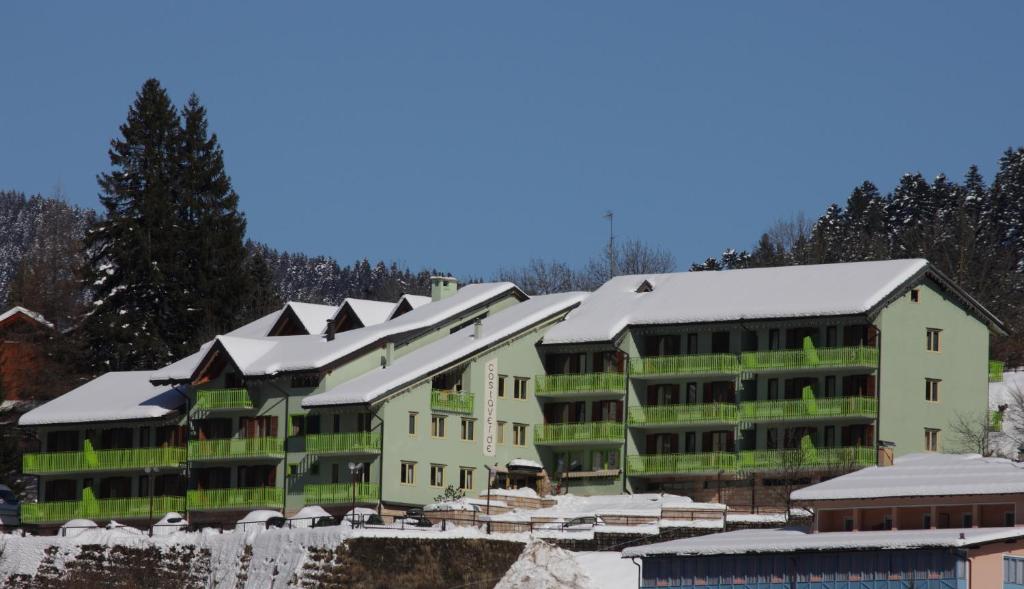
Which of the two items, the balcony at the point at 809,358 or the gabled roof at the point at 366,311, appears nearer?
the balcony at the point at 809,358

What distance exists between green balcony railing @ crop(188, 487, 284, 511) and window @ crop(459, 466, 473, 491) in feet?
23.9

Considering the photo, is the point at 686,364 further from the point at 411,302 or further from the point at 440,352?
the point at 411,302

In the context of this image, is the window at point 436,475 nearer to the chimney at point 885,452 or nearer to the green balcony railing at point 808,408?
the green balcony railing at point 808,408

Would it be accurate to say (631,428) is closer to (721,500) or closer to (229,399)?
(721,500)

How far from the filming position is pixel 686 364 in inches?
3937

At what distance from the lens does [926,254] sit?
146375 millimetres

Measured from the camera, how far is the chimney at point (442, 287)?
110375 millimetres

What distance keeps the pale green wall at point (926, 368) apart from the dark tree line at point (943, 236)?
2798 centimetres

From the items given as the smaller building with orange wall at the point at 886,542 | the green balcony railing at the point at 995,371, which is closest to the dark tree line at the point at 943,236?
the green balcony railing at the point at 995,371

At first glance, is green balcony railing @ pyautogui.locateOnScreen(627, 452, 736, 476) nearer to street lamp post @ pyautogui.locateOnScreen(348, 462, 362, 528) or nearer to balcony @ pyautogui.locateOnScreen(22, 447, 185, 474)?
street lamp post @ pyautogui.locateOnScreen(348, 462, 362, 528)

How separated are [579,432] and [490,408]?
13.0 feet

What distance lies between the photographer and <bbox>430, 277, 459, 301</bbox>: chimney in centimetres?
11038

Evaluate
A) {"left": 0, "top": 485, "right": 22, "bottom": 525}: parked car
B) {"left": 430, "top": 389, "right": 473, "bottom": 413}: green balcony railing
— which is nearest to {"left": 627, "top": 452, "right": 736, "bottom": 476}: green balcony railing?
{"left": 430, "top": 389, "right": 473, "bottom": 413}: green balcony railing

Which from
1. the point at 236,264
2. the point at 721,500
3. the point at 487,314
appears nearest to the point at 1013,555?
the point at 721,500
